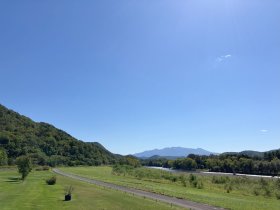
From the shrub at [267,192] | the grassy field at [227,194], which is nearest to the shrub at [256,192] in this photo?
the grassy field at [227,194]

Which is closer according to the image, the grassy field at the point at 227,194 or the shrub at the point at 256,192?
the grassy field at the point at 227,194

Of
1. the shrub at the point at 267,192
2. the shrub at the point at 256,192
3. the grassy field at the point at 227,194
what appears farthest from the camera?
the shrub at the point at 256,192

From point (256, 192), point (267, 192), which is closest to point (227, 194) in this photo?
point (256, 192)

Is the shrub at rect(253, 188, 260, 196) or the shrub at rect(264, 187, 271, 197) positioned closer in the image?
the shrub at rect(264, 187, 271, 197)

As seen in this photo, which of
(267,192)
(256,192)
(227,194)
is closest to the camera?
(227,194)

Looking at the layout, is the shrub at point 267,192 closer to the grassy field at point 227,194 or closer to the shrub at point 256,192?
the grassy field at point 227,194

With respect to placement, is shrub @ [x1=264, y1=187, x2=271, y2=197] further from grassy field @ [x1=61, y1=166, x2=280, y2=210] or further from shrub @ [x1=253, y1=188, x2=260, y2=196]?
shrub @ [x1=253, y1=188, x2=260, y2=196]

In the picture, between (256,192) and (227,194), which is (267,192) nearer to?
(256,192)

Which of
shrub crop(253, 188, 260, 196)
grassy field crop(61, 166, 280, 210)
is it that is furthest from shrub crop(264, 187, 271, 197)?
shrub crop(253, 188, 260, 196)

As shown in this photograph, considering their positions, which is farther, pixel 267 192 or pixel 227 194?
pixel 267 192

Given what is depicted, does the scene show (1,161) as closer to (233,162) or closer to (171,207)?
(233,162)

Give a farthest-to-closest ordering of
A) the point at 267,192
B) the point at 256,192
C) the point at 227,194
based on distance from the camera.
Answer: the point at 256,192
the point at 267,192
the point at 227,194

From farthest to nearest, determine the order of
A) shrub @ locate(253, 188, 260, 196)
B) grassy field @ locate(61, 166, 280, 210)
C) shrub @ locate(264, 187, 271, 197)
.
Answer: shrub @ locate(253, 188, 260, 196), shrub @ locate(264, 187, 271, 197), grassy field @ locate(61, 166, 280, 210)

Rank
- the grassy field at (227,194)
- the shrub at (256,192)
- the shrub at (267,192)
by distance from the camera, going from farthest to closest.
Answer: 1. the shrub at (256,192)
2. the shrub at (267,192)
3. the grassy field at (227,194)
